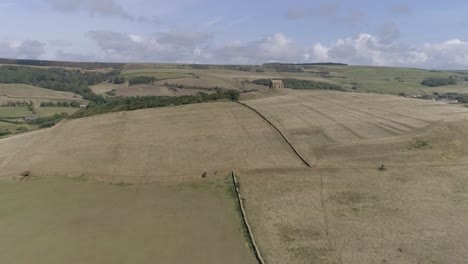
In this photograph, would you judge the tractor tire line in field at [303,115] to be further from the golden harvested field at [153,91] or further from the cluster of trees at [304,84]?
A: the cluster of trees at [304,84]

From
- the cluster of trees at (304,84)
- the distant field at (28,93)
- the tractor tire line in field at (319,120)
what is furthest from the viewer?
the cluster of trees at (304,84)

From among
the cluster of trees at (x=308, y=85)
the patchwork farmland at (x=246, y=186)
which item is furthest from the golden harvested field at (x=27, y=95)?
the patchwork farmland at (x=246, y=186)

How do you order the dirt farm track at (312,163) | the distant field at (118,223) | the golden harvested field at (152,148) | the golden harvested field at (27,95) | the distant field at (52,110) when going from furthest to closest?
the golden harvested field at (27,95), the distant field at (52,110), the golden harvested field at (152,148), the dirt farm track at (312,163), the distant field at (118,223)

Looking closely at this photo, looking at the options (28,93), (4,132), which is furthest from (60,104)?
(4,132)

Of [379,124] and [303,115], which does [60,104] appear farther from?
[379,124]

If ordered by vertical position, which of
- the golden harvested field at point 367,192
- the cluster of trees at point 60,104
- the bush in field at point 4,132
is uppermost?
the golden harvested field at point 367,192

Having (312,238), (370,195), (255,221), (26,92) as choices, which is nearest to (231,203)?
(255,221)

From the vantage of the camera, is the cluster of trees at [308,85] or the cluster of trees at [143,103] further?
the cluster of trees at [308,85]

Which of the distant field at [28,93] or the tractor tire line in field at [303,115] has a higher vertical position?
the tractor tire line in field at [303,115]
